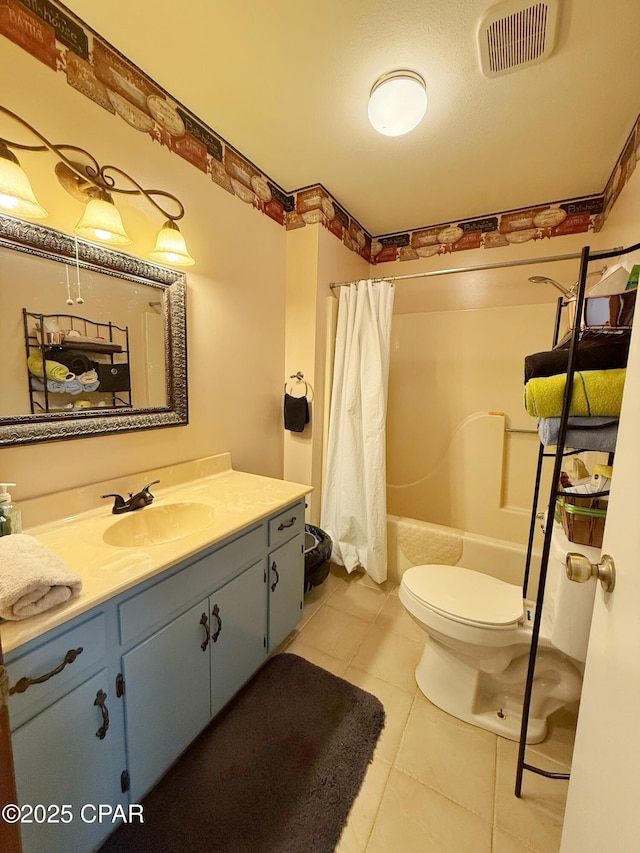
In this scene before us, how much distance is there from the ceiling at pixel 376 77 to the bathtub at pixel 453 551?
203 cm

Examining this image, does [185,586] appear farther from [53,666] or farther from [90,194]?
[90,194]

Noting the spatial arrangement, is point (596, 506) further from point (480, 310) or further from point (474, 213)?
point (474, 213)

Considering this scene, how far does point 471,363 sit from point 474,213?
1004 mm

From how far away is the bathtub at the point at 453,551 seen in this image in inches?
76.4

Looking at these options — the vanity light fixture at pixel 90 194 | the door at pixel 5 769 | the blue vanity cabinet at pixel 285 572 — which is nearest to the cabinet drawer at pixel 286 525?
the blue vanity cabinet at pixel 285 572

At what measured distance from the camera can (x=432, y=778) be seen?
118 centimetres

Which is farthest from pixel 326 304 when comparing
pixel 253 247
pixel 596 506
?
pixel 596 506

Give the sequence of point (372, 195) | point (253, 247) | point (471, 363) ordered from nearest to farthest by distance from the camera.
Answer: point (253, 247), point (372, 195), point (471, 363)

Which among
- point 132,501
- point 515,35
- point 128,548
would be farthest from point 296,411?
point 515,35

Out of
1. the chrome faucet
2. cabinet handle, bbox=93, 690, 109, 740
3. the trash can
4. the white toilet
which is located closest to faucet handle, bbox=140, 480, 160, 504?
the chrome faucet

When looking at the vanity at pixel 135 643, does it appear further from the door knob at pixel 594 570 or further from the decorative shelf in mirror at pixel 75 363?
the door knob at pixel 594 570

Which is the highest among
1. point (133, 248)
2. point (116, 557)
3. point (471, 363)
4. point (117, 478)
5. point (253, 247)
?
point (253, 247)

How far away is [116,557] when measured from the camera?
3.25ft

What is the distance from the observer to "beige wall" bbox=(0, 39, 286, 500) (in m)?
1.10
